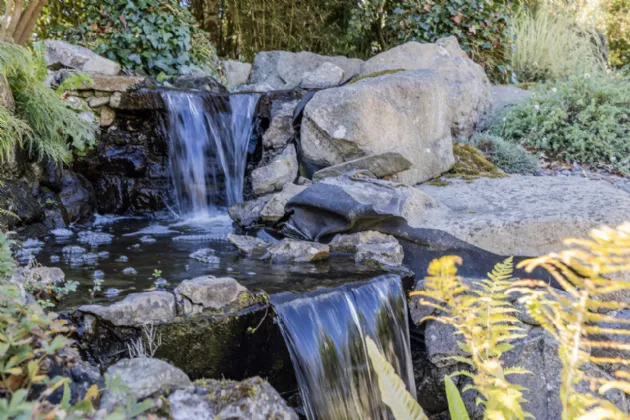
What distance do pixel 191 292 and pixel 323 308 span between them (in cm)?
68

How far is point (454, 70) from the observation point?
6.71 metres

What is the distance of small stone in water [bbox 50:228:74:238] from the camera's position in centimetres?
424

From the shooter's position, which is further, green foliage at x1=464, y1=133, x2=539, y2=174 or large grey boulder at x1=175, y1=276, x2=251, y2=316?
green foliage at x1=464, y1=133, x2=539, y2=174

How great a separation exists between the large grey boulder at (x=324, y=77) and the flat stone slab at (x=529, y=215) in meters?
3.24

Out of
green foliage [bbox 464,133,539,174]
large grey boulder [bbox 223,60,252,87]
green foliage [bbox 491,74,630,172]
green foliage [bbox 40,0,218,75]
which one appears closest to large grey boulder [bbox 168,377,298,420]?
green foliage [bbox 464,133,539,174]

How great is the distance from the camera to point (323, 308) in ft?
9.05

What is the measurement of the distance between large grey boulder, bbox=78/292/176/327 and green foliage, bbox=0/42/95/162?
7.31 ft

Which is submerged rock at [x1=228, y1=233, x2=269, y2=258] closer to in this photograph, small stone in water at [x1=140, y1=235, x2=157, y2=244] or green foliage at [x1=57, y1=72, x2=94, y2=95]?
small stone in water at [x1=140, y1=235, x2=157, y2=244]

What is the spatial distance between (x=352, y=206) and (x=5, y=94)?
9.29 feet

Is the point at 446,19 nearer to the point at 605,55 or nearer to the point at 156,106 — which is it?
the point at 605,55

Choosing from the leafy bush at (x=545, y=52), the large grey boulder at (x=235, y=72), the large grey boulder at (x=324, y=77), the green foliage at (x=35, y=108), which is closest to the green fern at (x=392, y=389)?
the green foliage at (x=35, y=108)

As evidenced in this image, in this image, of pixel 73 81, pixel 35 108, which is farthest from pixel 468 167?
pixel 35 108

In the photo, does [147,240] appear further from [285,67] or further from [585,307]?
[285,67]

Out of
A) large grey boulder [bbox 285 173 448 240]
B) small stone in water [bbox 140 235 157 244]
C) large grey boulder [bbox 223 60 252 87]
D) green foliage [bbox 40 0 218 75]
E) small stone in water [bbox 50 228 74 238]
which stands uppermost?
green foliage [bbox 40 0 218 75]
